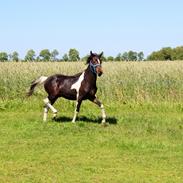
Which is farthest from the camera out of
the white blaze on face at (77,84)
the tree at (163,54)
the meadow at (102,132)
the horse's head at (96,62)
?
the tree at (163,54)

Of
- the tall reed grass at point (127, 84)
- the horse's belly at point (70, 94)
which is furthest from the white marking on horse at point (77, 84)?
the tall reed grass at point (127, 84)

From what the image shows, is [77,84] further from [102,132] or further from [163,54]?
[163,54]

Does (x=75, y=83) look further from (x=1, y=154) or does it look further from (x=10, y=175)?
(x=10, y=175)

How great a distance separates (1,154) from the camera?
30.1 feet

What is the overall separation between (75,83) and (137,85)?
646 cm

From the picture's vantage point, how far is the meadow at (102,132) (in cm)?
793

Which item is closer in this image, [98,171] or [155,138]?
[98,171]

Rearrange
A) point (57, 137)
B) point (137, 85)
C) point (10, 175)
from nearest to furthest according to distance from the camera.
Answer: point (10, 175) → point (57, 137) → point (137, 85)

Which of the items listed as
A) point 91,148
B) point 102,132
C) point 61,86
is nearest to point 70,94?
point 61,86

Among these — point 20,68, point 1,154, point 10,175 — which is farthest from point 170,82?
point 10,175

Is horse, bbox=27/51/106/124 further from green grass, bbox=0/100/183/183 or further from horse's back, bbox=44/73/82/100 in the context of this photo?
green grass, bbox=0/100/183/183

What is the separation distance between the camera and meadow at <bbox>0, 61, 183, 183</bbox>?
7930 mm

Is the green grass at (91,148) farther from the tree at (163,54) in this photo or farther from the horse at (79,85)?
the tree at (163,54)

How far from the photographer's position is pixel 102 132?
11.7 metres
